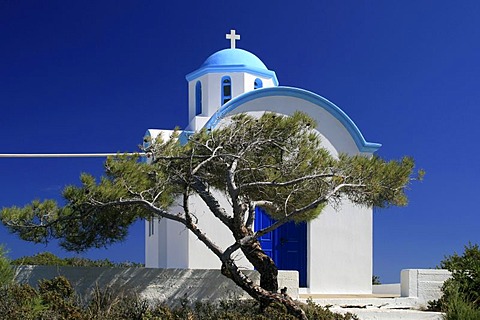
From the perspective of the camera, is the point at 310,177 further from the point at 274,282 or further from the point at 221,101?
the point at 221,101

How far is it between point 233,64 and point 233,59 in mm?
256

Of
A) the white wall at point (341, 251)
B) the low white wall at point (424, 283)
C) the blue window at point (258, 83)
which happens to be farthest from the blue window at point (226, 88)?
the low white wall at point (424, 283)

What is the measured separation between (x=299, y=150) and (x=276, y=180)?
65cm

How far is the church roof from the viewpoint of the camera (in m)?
17.4

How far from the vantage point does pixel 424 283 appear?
1402 centimetres

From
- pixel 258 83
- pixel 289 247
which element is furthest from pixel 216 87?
pixel 289 247

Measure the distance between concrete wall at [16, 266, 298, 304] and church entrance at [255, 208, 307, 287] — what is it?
3.20 metres

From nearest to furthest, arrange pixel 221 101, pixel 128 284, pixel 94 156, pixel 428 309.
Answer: pixel 128 284 → pixel 428 309 → pixel 94 156 → pixel 221 101

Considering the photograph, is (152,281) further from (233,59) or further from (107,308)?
(233,59)

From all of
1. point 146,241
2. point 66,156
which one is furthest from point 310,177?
point 146,241

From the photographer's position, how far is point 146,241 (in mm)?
18484

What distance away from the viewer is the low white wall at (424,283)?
45.7 feet

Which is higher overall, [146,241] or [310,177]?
[310,177]

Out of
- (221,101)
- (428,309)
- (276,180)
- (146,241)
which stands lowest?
(428,309)
